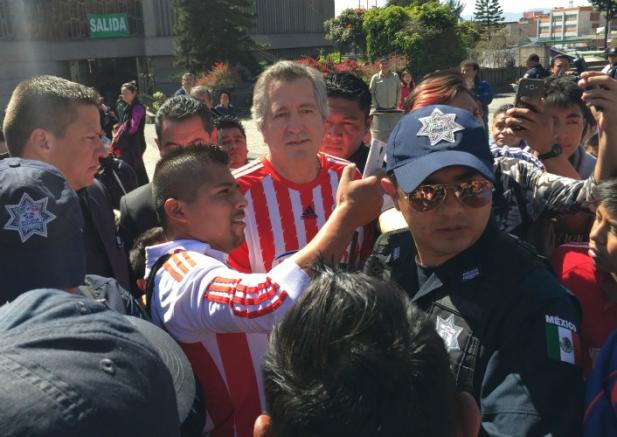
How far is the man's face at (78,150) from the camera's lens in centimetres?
280

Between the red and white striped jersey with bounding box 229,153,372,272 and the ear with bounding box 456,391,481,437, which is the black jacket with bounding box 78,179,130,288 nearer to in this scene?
the red and white striped jersey with bounding box 229,153,372,272

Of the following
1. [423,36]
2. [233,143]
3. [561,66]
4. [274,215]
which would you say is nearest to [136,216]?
[274,215]

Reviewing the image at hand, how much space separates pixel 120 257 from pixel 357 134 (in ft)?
5.25

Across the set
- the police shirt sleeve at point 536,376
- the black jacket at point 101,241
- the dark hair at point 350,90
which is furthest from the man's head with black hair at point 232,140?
the police shirt sleeve at point 536,376

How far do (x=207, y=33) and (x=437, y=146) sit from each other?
29.5 meters

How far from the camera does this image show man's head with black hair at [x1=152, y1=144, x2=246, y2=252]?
6.91ft

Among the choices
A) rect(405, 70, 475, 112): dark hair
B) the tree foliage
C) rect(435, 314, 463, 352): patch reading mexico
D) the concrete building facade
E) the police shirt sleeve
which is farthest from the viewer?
the tree foliage

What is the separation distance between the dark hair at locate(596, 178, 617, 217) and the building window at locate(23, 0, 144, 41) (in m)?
28.5

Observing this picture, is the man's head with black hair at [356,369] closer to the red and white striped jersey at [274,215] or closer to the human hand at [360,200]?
the human hand at [360,200]

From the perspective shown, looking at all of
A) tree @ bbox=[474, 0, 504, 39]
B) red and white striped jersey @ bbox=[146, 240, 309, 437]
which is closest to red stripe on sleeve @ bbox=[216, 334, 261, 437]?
red and white striped jersey @ bbox=[146, 240, 309, 437]

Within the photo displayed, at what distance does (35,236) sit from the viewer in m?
1.57

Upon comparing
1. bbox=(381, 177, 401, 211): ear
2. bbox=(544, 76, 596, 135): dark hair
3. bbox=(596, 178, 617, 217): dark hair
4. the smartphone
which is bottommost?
bbox=(596, 178, 617, 217): dark hair

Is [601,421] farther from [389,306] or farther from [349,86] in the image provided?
[349,86]

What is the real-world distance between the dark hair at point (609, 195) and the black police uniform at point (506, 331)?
1.34 ft
